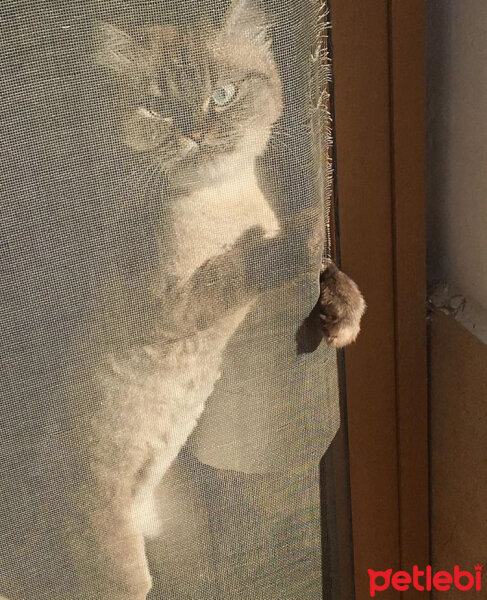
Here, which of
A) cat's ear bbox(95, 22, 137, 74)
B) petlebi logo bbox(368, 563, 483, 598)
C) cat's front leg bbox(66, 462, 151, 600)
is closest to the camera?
cat's ear bbox(95, 22, 137, 74)

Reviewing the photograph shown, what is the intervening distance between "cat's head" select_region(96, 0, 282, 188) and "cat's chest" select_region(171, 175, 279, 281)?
2 cm

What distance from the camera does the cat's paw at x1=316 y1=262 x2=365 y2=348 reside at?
0.72 meters

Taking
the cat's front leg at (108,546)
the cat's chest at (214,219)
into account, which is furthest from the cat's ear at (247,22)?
the cat's front leg at (108,546)

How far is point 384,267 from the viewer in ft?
2.88

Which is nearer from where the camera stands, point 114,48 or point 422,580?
point 114,48

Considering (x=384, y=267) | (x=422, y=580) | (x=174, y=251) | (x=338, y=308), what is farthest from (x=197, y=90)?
(x=422, y=580)

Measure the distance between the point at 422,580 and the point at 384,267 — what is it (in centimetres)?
56

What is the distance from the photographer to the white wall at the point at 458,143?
0.77 meters

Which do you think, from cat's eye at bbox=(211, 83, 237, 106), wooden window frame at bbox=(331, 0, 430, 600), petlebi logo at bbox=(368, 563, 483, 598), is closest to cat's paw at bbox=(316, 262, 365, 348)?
wooden window frame at bbox=(331, 0, 430, 600)

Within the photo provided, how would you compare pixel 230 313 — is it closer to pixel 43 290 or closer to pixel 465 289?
pixel 43 290

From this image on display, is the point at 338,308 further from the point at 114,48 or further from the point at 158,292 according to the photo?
the point at 114,48

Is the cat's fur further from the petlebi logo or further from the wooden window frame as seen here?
the petlebi logo

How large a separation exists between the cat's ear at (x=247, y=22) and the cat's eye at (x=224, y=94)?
1.8 inches

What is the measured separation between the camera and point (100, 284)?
2.03 feet
